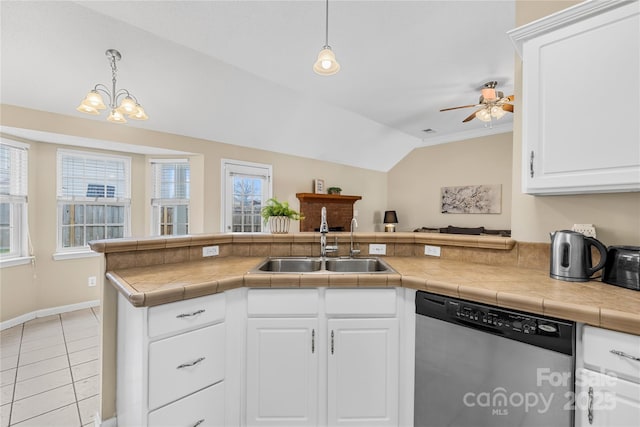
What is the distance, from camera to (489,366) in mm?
1168

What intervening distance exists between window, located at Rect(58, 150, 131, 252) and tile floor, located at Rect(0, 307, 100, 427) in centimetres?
114

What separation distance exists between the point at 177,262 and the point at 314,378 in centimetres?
114

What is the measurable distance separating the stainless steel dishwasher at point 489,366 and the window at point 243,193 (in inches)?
144

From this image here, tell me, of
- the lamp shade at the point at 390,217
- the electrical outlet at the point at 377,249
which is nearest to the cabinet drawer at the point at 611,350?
the electrical outlet at the point at 377,249

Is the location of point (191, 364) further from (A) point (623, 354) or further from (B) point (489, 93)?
(B) point (489, 93)

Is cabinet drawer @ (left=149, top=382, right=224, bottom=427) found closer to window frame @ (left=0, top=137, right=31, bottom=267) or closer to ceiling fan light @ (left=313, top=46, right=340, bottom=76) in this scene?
ceiling fan light @ (left=313, top=46, right=340, bottom=76)

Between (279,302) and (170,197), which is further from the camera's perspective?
(170,197)

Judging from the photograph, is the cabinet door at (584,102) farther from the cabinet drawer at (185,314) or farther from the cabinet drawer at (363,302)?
the cabinet drawer at (185,314)

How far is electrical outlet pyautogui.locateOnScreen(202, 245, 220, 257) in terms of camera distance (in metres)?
2.04

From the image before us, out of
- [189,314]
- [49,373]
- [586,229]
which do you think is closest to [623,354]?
[586,229]

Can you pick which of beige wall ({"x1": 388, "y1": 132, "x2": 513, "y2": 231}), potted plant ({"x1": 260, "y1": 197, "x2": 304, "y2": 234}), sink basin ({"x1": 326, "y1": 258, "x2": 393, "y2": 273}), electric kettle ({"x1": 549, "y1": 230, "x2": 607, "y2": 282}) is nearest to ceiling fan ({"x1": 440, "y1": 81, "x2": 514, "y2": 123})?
beige wall ({"x1": 388, "y1": 132, "x2": 513, "y2": 231})

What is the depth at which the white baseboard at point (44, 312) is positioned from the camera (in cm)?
312

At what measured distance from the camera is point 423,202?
6.50m

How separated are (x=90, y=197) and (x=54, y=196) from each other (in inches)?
14.4
